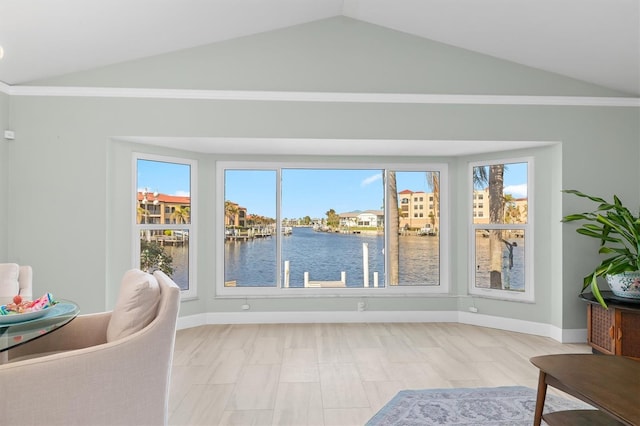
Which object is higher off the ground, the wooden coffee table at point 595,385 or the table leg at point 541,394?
the wooden coffee table at point 595,385

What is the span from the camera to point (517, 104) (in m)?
4.24

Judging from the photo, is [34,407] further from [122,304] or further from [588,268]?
[588,268]

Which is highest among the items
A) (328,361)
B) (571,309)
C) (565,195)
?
(565,195)

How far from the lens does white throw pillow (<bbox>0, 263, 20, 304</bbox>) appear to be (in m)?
2.85

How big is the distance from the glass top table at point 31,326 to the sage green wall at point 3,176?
214 centimetres

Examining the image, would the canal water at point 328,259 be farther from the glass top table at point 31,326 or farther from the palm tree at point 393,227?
the glass top table at point 31,326

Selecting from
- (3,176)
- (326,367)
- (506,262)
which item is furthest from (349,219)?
(3,176)

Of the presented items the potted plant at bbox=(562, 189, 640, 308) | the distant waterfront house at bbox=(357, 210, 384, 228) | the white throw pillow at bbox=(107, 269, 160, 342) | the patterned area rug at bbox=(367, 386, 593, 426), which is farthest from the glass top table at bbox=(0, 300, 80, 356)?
the potted plant at bbox=(562, 189, 640, 308)

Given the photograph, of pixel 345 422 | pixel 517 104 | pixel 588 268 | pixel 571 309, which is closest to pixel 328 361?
pixel 345 422

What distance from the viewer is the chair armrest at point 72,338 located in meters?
2.30

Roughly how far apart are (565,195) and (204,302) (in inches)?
168

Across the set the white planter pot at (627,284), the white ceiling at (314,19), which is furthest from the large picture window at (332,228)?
the white planter pot at (627,284)

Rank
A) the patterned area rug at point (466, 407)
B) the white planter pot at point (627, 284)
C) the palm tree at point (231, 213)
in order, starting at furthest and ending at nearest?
the palm tree at point (231, 213) < the white planter pot at point (627, 284) < the patterned area rug at point (466, 407)

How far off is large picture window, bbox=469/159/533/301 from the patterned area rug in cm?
191
